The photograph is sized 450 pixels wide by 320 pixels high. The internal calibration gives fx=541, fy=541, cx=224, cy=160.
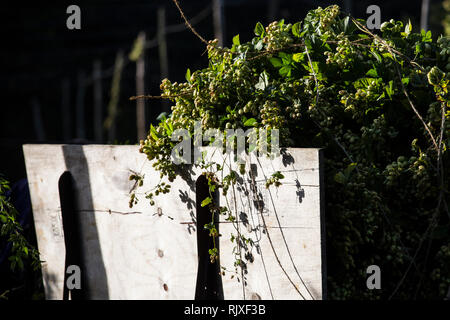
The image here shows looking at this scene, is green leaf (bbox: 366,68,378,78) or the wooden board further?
green leaf (bbox: 366,68,378,78)

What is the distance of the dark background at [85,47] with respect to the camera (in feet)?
34.9

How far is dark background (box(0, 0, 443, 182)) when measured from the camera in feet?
34.9

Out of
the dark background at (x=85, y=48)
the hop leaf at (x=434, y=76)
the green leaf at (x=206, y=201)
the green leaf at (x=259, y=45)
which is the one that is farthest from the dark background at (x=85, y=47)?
the hop leaf at (x=434, y=76)

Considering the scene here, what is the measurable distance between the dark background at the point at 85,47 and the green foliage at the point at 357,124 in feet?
27.9

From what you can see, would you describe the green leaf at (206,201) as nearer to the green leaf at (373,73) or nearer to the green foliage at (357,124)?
the green foliage at (357,124)

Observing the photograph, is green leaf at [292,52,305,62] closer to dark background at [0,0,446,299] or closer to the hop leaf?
the hop leaf

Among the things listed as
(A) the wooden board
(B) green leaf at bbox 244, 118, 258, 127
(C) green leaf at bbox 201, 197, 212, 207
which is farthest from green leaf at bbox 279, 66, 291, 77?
(C) green leaf at bbox 201, 197, 212, 207

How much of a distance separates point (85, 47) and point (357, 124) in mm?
9767

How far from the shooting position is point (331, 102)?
1.99 metres

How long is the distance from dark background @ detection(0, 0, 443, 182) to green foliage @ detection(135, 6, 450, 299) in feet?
27.9

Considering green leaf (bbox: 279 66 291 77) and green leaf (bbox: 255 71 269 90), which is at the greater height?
green leaf (bbox: 279 66 291 77)
